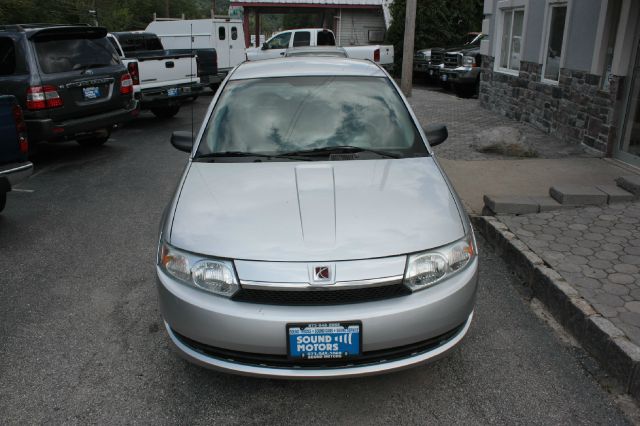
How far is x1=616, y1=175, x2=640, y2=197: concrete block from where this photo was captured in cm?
561

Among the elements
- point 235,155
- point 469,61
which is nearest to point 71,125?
point 235,155

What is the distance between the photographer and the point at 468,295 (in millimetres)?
2873

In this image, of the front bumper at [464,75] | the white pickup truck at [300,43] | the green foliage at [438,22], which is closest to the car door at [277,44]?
the white pickup truck at [300,43]

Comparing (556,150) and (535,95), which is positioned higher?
(535,95)

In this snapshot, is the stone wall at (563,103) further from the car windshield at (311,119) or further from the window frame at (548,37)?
the car windshield at (311,119)

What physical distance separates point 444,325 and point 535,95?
8.56 meters

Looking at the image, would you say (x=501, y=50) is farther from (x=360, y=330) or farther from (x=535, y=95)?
(x=360, y=330)

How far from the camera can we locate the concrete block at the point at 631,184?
561 cm

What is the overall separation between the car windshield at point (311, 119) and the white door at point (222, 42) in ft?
44.6

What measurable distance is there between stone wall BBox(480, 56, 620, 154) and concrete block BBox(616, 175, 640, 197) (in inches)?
74.6

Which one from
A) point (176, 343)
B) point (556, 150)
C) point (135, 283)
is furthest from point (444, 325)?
point (556, 150)

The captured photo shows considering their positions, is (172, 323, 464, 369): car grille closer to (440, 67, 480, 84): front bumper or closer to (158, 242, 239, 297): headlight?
(158, 242, 239, 297): headlight

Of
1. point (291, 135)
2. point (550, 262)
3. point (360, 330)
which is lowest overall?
point (550, 262)

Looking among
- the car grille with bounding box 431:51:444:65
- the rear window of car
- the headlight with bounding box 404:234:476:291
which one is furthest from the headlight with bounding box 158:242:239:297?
the car grille with bounding box 431:51:444:65
